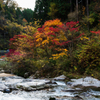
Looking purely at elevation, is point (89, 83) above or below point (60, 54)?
below

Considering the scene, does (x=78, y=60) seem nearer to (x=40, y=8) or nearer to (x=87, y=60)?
(x=87, y=60)

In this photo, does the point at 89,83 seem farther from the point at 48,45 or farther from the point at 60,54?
the point at 48,45

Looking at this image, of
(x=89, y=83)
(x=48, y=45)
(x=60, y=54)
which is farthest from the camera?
(x=48, y=45)

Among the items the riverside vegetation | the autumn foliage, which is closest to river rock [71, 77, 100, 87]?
the riverside vegetation

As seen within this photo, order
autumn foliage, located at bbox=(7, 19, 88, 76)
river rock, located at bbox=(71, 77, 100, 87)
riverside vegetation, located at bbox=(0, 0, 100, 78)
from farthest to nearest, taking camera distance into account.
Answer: autumn foliage, located at bbox=(7, 19, 88, 76) < riverside vegetation, located at bbox=(0, 0, 100, 78) < river rock, located at bbox=(71, 77, 100, 87)

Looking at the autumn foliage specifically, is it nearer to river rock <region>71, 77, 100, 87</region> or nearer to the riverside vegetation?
the riverside vegetation

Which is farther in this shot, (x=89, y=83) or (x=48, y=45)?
(x=48, y=45)

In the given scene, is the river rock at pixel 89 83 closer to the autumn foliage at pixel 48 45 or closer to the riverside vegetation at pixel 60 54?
the riverside vegetation at pixel 60 54

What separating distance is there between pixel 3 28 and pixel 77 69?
85.3 feet

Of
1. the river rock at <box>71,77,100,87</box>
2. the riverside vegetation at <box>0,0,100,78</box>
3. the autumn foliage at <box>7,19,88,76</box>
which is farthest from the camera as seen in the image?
the autumn foliage at <box>7,19,88,76</box>

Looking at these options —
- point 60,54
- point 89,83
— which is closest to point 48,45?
point 60,54

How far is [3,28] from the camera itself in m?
29.7

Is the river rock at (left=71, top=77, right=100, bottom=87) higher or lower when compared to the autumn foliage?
lower

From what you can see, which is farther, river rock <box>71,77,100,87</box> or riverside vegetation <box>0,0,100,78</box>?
riverside vegetation <box>0,0,100,78</box>
